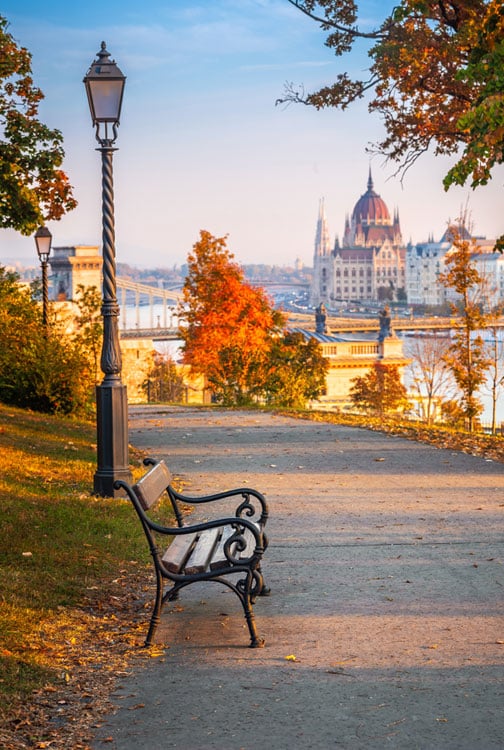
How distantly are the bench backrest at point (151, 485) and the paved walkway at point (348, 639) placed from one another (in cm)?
68

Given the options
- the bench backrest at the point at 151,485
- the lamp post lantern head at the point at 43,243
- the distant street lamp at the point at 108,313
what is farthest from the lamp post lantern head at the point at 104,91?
the lamp post lantern head at the point at 43,243

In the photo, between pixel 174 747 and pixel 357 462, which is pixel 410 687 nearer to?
pixel 174 747

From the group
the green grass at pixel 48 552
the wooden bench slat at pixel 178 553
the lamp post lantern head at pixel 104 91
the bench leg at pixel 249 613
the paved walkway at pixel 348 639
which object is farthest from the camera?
the lamp post lantern head at pixel 104 91

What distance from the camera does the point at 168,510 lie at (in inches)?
350

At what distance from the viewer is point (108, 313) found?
29.3 ft

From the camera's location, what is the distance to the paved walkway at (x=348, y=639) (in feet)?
13.1

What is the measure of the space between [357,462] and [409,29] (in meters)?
5.87

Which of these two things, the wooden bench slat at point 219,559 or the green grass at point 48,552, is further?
the wooden bench slat at point 219,559

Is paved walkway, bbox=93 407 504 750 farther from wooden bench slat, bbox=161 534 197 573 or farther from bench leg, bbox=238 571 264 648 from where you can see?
wooden bench slat, bbox=161 534 197 573

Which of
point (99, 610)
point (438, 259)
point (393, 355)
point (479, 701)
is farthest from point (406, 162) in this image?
point (438, 259)

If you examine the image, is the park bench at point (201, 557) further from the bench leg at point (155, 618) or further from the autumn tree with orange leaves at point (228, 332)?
the autumn tree with orange leaves at point (228, 332)

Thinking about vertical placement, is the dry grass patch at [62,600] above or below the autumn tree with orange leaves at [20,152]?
below

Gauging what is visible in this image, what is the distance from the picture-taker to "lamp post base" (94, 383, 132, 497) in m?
8.81

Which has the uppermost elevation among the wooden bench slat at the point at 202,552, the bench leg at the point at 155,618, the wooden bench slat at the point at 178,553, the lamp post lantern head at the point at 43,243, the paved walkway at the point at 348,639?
the lamp post lantern head at the point at 43,243
